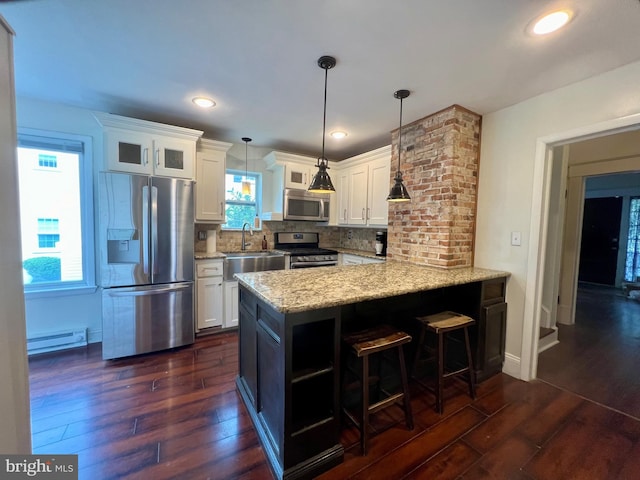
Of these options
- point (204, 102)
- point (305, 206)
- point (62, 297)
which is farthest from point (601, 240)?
point (62, 297)

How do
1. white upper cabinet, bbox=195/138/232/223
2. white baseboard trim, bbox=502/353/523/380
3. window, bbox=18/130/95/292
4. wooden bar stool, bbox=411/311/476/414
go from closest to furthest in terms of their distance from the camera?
wooden bar stool, bbox=411/311/476/414 → white baseboard trim, bbox=502/353/523/380 → window, bbox=18/130/95/292 → white upper cabinet, bbox=195/138/232/223

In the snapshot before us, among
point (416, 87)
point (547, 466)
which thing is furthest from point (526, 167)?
point (547, 466)

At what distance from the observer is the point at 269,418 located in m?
1.58

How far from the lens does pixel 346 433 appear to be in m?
1.75

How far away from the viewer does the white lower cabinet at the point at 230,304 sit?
329 centimetres

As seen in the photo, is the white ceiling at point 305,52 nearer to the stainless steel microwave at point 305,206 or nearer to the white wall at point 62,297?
the white wall at point 62,297

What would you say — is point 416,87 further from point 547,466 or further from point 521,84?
point 547,466

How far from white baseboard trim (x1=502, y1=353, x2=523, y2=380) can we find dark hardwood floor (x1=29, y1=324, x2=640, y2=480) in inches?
3.3

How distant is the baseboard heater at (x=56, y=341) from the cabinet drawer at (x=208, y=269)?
4.33 ft

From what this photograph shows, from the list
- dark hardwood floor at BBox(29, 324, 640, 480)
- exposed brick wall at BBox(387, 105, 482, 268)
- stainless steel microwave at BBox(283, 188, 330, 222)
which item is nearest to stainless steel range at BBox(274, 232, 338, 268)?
stainless steel microwave at BBox(283, 188, 330, 222)

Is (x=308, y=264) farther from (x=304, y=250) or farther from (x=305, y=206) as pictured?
(x=305, y=206)

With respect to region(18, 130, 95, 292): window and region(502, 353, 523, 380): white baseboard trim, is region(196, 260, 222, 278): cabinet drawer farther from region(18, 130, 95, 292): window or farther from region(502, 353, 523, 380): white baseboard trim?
region(502, 353, 523, 380): white baseboard trim

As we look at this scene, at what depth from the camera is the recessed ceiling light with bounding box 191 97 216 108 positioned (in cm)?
248

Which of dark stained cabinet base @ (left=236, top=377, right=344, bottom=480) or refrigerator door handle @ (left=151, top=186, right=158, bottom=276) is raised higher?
refrigerator door handle @ (left=151, top=186, right=158, bottom=276)
